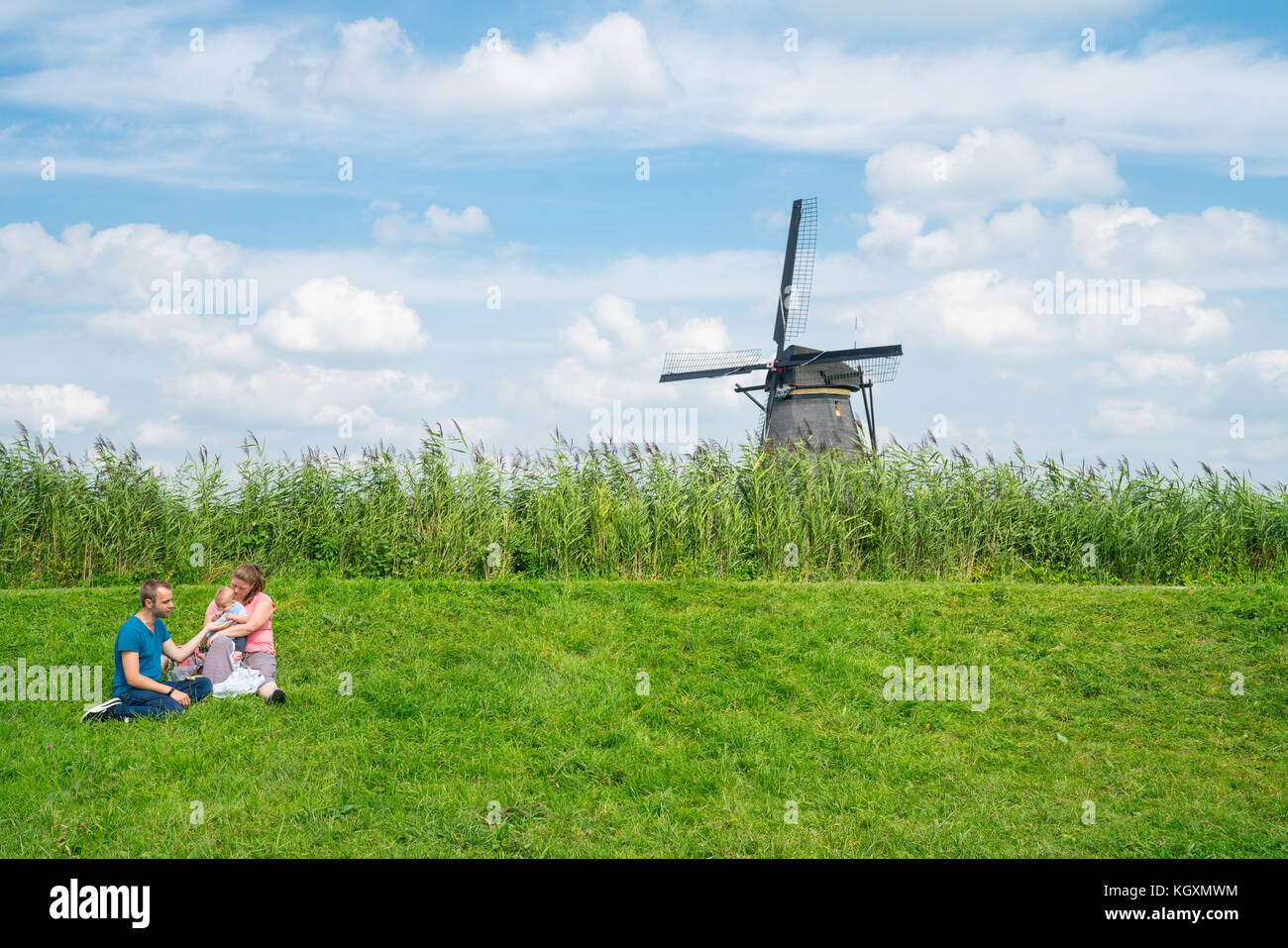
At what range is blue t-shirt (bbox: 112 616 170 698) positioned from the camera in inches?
296

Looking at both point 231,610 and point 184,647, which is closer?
point 184,647

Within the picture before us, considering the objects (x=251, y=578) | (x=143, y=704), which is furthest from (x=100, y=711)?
(x=251, y=578)

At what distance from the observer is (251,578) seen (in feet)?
27.2

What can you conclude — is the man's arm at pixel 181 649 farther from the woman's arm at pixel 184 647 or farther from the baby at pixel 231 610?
the baby at pixel 231 610

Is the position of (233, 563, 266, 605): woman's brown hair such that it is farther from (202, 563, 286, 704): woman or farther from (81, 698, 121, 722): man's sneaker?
(81, 698, 121, 722): man's sneaker

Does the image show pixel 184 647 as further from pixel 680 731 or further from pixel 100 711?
pixel 680 731

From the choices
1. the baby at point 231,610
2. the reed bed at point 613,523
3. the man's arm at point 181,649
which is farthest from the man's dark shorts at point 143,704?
the reed bed at point 613,523

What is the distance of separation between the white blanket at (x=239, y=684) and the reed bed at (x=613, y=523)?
12.8ft

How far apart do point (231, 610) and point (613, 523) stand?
5.26 meters

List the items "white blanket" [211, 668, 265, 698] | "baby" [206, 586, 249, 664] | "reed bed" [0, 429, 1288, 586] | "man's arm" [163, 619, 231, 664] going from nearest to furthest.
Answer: "man's arm" [163, 619, 231, 664]
"white blanket" [211, 668, 265, 698]
"baby" [206, 586, 249, 664]
"reed bed" [0, 429, 1288, 586]

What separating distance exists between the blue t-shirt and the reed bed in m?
4.21

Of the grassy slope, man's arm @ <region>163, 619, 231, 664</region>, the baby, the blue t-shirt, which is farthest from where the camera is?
the baby

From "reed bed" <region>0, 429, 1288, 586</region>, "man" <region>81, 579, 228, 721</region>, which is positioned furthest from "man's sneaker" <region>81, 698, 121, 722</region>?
"reed bed" <region>0, 429, 1288, 586</region>
